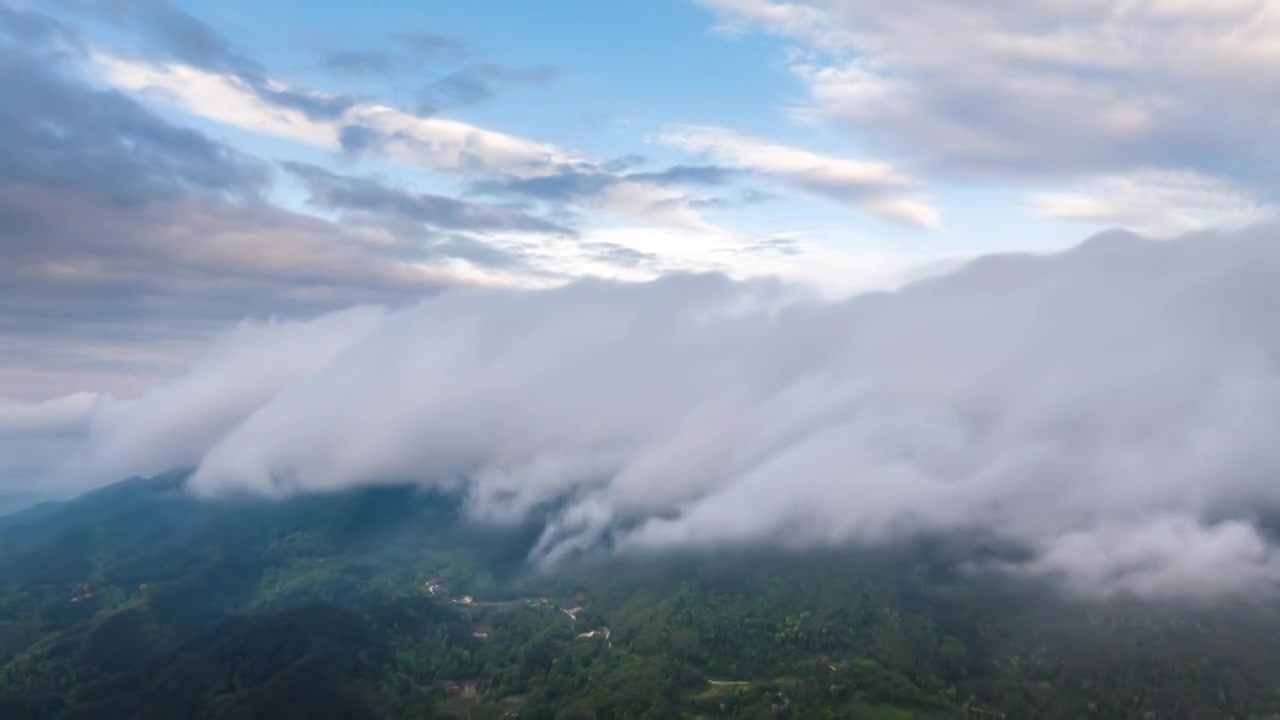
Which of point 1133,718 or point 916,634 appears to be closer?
point 1133,718

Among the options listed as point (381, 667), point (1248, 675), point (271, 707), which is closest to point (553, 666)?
point (381, 667)

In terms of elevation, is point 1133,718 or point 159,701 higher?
point 159,701

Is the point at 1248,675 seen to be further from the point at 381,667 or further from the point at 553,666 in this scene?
the point at 381,667

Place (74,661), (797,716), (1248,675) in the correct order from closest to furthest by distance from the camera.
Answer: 1. (797,716)
2. (1248,675)
3. (74,661)

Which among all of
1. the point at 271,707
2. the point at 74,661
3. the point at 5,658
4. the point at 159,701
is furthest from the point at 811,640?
the point at 5,658

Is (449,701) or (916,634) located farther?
(916,634)

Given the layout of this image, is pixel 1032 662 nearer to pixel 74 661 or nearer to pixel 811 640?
Answer: pixel 811 640

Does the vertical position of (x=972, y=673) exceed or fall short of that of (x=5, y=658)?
it falls short

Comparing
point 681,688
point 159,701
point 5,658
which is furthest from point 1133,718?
point 5,658

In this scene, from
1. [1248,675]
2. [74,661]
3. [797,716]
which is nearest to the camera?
[797,716]
